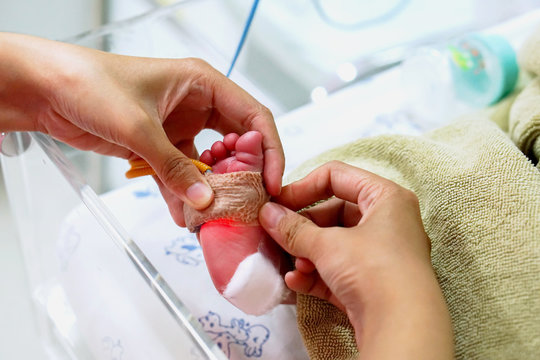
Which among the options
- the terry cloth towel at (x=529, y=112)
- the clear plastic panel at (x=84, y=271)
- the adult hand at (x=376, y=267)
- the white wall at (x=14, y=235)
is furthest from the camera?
the white wall at (x=14, y=235)

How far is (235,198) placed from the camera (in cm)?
61

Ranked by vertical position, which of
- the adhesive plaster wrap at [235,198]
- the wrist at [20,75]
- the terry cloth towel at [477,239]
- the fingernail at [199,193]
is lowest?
the terry cloth towel at [477,239]

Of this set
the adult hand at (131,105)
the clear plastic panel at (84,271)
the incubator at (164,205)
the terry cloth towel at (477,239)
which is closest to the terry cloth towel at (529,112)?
the terry cloth towel at (477,239)

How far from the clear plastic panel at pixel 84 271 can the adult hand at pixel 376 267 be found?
131mm

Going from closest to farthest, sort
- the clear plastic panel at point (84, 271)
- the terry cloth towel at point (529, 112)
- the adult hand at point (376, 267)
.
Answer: the adult hand at point (376, 267), the clear plastic panel at point (84, 271), the terry cloth towel at point (529, 112)

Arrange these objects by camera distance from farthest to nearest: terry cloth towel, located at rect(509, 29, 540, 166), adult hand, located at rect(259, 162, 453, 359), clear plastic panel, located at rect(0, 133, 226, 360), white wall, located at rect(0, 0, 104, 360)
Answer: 1. white wall, located at rect(0, 0, 104, 360)
2. terry cloth towel, located at rect(509, 29, 540, 166)
3. clear plastic panel, located at rect(0, 133, 226, 360)
4. adult hand, located at rect(259, 162, 453, 359)

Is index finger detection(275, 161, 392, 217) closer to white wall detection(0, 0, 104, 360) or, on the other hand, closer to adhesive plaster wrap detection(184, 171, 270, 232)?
adhesive plaster wrap detection(184, 171, 270, 232)

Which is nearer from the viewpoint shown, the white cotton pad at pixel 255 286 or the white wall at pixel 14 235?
the white cotton pad at pixel 255 286

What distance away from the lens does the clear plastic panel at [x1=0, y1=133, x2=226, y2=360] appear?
22.8 inches

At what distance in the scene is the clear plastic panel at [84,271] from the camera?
→ 580 mm

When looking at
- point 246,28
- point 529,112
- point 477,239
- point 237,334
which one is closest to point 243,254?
point 237,334

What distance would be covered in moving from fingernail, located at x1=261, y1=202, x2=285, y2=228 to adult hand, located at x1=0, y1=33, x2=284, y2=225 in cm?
3

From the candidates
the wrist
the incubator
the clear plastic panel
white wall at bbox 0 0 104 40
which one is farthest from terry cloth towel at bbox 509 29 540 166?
white wall at bbox 0 0 104 40

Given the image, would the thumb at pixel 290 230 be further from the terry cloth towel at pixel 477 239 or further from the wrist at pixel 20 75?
the wrist at pixel 20 75
